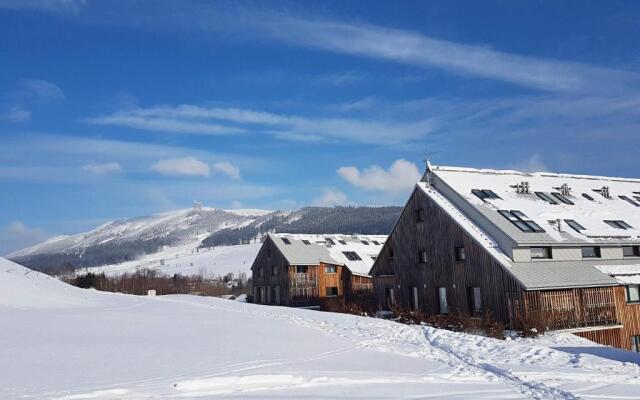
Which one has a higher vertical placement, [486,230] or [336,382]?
[486,230]

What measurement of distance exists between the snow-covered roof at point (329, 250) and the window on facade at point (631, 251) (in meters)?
23.2

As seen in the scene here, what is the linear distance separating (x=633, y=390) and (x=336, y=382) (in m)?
5.48

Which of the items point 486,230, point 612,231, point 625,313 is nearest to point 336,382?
point 486,230

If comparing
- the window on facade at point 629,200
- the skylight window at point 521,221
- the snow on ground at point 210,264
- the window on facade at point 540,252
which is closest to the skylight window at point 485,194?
the skylight window at point 521,221

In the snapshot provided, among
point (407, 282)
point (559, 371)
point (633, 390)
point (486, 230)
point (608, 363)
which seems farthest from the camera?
point (407, 282)

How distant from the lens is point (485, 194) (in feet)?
94.7

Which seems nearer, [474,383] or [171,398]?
[171,398]

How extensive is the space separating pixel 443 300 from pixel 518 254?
17.2 feet

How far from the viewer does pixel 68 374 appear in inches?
384

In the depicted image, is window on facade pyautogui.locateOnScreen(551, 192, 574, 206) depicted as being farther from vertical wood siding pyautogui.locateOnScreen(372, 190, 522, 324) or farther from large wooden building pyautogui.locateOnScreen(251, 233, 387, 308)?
large wooden building pyautogui.locateOnScreen(251, 233, 387, 308)

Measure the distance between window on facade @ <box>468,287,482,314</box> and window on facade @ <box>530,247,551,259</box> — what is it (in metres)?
3.12

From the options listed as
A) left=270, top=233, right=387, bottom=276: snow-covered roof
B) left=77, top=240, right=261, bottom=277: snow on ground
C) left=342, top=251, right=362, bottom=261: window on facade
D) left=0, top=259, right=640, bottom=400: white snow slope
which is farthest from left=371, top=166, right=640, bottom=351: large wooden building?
left=77, top=240, right=261, bottom=277: snow on ground

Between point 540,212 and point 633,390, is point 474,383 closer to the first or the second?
point 633,390

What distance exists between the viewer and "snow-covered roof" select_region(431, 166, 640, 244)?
85.2ft
